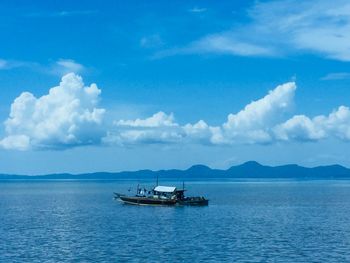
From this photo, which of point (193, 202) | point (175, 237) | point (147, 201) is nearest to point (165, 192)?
point (147, 201)

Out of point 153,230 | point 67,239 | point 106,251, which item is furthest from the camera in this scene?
point 153,230

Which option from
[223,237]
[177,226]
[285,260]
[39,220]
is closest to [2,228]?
[39,220]

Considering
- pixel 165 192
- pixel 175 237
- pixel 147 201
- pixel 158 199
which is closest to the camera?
pixel 175 237

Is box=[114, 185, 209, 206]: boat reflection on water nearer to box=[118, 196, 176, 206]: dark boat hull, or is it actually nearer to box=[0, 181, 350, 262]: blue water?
box=[118, 196, 176, 206]: dark boat hull

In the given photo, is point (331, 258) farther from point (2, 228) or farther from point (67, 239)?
point (2, 228)

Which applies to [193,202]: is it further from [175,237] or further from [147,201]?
[175,237]

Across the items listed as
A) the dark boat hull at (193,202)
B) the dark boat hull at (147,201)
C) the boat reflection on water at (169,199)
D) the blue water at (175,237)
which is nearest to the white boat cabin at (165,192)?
the boat reflection on water at (169,199)

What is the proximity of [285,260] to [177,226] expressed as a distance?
1413 inches

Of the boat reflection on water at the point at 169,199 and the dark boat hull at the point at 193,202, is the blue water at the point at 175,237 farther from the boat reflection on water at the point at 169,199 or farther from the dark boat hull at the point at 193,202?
the dark boat hull at the point at 193,202

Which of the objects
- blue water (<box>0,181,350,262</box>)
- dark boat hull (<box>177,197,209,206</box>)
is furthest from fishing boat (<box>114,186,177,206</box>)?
blue water (<box>0,181,350,262</box>)

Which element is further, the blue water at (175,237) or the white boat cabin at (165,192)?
the white boat cabin at (165,192)

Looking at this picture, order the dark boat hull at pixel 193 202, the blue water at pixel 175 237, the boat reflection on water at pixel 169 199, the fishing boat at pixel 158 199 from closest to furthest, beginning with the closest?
the blue water at pixel 175 237 < the fishing boat at pixel 158 199 < the boat reflection on water at pixel 169 199 < the dark boat hull at pixel 193 202

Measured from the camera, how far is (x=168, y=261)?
6159 cm

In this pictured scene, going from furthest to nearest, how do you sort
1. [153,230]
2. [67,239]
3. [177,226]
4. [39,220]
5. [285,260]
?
[39,220], [177,226], [153,230], [67,239], [285,260]
